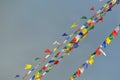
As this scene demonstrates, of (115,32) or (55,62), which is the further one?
(55,62)

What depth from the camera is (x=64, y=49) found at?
15727 mm

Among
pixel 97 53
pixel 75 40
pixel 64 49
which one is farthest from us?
pixel 64 49

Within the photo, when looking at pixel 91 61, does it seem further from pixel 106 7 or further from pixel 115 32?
pixel 106 7

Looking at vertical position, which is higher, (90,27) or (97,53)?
(90,27)

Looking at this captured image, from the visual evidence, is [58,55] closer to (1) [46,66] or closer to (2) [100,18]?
(1) [46,66]

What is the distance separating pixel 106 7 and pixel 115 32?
2.14 meters

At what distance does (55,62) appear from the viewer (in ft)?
49.8

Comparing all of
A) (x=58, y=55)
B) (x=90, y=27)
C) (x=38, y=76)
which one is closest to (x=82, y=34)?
(x=90, y=27)

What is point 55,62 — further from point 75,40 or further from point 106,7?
point 106,7

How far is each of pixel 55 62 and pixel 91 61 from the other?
1.89 metres

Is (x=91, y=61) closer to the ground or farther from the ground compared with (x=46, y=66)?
closer to the ground

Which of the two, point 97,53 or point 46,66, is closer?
point 97,53

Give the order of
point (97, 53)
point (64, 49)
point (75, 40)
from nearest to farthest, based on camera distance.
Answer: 1. point (97, 53)
2. point (75, 40)
3. point (64, 49)

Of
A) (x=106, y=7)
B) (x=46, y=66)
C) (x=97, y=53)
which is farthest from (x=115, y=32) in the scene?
(x=46, y=66)
